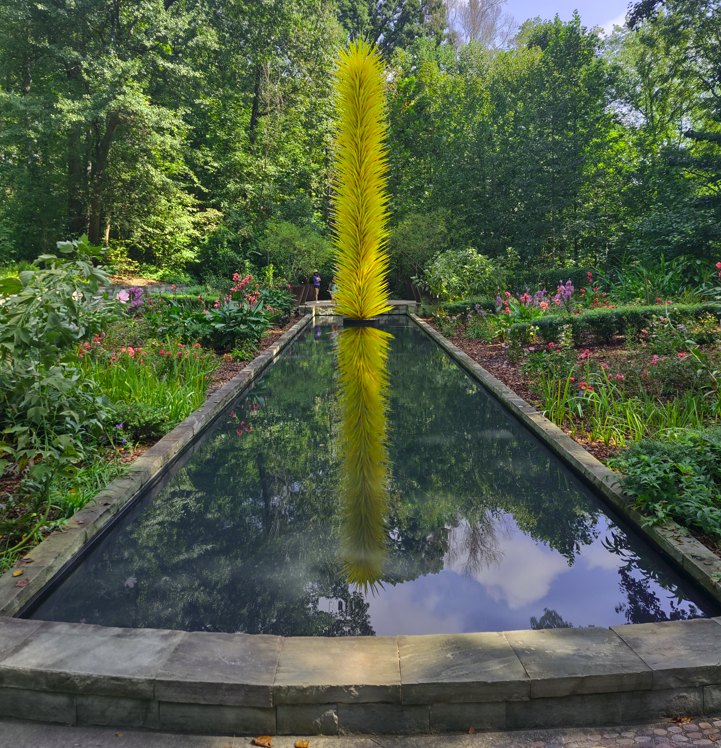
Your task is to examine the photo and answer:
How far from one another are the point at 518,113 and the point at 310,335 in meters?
9.54

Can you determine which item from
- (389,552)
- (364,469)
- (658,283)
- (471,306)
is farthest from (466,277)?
(389,552)

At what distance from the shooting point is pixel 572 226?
15.2 metres

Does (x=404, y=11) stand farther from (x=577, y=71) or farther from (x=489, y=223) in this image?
(x=489, y=223)

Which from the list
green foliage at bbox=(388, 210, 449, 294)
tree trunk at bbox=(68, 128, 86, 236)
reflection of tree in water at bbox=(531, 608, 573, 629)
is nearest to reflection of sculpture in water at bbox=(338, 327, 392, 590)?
reflection of tree in water at bbox=(531, 608, 573, 629)

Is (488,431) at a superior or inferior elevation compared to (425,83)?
inferior

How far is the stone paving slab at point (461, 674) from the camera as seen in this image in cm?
166

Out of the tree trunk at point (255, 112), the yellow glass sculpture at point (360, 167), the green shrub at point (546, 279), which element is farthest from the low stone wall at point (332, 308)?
the tree trunk at point (255, 112)

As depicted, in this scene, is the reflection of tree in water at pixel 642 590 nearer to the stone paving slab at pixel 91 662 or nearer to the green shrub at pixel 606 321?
the stone paving slab at pixel 91 662

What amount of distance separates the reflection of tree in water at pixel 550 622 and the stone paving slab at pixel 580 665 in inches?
15.3

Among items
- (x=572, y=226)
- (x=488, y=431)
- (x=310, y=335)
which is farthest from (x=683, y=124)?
(x=488, y=431)

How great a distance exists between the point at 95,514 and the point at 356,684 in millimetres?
1996

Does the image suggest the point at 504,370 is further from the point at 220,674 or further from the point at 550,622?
the point at 220,674

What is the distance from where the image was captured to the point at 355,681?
167cm

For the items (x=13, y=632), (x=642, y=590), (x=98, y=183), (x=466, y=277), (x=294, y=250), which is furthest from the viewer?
(x=98, y=183)
